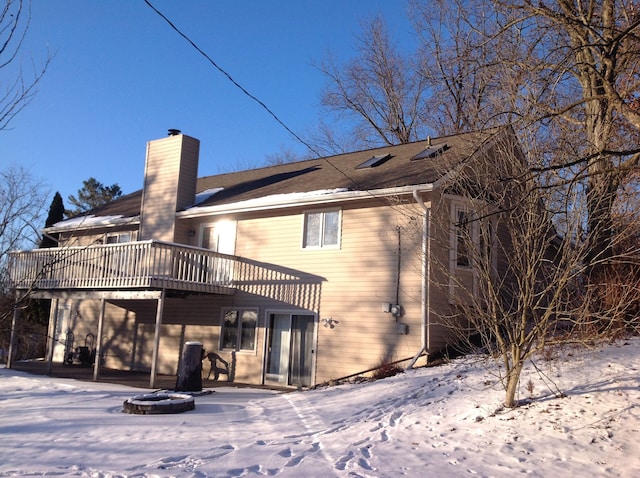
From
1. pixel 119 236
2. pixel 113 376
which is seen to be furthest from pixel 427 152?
pixel 119 236

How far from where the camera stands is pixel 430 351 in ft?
39.6

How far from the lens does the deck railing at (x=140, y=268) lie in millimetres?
14203

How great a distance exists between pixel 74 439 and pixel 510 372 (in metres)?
6.02

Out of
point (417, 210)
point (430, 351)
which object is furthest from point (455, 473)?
point (417, 210)

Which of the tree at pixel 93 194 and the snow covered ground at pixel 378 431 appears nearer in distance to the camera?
the snow covered ground at pixel 378 431

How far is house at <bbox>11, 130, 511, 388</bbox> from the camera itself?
12.6 meters

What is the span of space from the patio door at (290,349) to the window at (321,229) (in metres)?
1.89

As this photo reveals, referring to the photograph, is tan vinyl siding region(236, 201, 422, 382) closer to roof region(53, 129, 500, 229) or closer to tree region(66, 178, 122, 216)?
roof region(53, 129, 500, 229)

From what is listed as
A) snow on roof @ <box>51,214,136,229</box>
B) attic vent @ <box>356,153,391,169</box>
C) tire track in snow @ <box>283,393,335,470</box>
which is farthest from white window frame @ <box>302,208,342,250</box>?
snow on roof @ <box>51,214,136,229</box>

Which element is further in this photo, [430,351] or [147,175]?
[147,175]

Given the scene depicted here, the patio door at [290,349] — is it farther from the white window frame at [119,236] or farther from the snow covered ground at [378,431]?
the white window frame at [119,236]

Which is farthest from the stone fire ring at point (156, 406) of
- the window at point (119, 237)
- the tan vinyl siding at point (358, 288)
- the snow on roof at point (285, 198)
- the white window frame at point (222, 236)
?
the window at point (119, 237)

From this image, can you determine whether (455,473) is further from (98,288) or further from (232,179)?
(232,179)

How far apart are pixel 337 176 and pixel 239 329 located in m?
5.04
